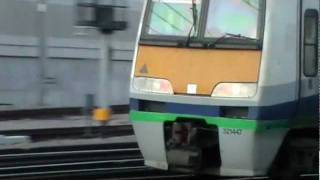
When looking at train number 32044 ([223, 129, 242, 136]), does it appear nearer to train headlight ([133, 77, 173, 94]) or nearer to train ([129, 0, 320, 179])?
train ([129, 0, 320, 179])

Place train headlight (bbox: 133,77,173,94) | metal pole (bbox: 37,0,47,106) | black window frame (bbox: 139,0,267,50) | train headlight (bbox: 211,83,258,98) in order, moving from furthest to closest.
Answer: metal pole (bbox: 37,0,47,106), train headlight (bbox: 133,77,173,94), black window frame (bbox: 139,0,267,50), train headlight (bbox: 211,83,258,98)

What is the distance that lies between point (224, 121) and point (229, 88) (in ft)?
1.12

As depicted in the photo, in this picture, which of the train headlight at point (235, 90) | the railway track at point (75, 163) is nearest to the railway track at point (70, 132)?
the railway track at point (75, 163)

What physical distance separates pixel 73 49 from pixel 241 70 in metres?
22.0

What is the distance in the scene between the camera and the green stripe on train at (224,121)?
754cm

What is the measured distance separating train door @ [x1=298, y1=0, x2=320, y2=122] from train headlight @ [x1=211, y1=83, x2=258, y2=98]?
0.72 meters

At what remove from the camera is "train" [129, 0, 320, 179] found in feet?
24.9

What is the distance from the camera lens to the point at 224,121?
300 inches

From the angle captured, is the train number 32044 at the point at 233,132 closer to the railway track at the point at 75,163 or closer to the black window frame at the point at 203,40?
the black window frame at the point at 203,40

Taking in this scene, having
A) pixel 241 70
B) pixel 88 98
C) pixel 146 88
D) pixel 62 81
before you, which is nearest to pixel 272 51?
pixel 241 70

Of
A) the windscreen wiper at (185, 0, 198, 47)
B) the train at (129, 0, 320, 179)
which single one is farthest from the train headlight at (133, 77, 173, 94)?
the windscreen wiper at (185, 0, 198, 47)

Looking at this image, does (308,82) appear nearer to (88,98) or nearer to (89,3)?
(89,3)

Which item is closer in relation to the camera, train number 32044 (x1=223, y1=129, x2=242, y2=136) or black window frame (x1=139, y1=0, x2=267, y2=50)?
train number 32044 (x1=223, y1=129, x2=242, y2=136)

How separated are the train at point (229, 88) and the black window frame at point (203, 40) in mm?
11
